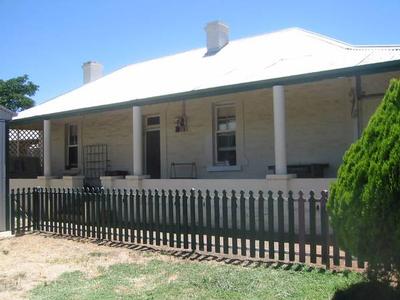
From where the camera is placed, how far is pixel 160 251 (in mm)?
8266

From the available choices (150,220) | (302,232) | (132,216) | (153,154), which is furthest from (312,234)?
(153,154)

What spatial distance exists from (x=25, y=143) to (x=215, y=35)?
1079cm

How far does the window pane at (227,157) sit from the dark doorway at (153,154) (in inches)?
98.7

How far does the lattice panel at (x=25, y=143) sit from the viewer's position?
67.3 ft

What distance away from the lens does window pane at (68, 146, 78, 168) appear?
717 inches

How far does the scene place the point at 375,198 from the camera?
14.8 ft

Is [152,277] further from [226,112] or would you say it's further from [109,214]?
[226,112]

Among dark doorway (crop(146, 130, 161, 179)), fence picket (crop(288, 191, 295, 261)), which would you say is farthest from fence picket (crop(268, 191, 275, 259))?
dark doorway (crop(146, 130, 161, 179))

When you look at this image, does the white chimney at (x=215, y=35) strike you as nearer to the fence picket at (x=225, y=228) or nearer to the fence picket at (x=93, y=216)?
the fence picket at (x=93, y=216)

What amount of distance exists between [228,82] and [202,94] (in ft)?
2.26

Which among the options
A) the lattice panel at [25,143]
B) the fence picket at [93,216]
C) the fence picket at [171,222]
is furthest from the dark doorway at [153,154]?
the lattice panel at [25,143]

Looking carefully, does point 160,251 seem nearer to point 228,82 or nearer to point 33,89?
point 228,82

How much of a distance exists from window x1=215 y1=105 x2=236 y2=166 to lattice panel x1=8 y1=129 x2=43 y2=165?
9.95 meters

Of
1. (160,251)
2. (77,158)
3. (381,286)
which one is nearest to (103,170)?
(77,158)
